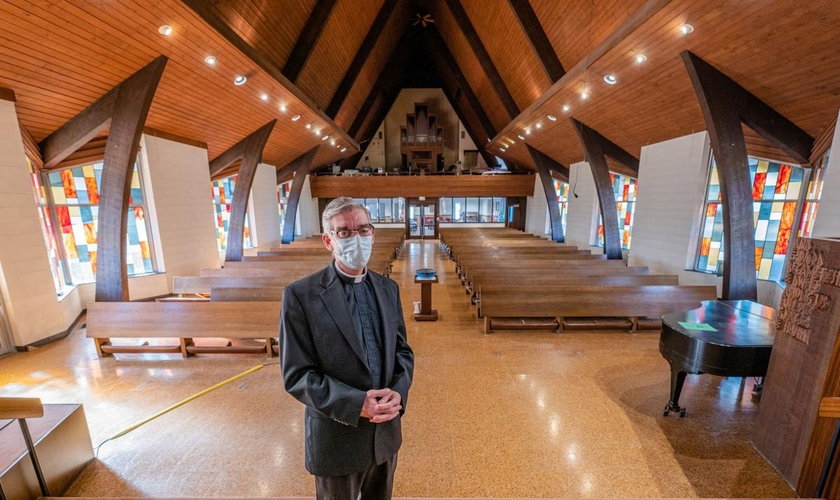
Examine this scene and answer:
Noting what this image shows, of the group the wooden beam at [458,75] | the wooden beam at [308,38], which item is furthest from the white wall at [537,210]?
the wooden beam at [308,38]

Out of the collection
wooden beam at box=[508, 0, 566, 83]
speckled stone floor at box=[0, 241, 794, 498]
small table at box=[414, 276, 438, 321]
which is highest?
wooden beam at box=[508, 0, 566, 83]

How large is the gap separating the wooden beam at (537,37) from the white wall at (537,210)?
5968 millimetres

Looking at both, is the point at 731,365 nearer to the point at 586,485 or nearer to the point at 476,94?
the point at 586,485

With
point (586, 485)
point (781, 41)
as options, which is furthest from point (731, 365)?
point (781, 41)

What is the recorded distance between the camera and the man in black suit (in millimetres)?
981

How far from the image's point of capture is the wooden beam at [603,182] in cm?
623

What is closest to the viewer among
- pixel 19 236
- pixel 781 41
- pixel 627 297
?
pixel 781 41

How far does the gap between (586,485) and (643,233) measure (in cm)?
592

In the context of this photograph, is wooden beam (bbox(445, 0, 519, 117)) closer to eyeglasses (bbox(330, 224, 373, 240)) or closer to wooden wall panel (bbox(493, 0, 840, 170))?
wooden wall panel (bbox(493, 0, 840, 170))

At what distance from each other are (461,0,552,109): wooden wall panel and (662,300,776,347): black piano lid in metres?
4.98

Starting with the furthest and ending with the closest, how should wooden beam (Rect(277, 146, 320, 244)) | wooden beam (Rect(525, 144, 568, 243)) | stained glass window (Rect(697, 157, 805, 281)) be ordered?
wooden beam (Rect(277, 146, 320, 244))
wooden beam (Rect(525, 144, 568, 243))
stained glass window (Rect(697, 157, 805, 281))

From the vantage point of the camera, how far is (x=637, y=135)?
5848mm

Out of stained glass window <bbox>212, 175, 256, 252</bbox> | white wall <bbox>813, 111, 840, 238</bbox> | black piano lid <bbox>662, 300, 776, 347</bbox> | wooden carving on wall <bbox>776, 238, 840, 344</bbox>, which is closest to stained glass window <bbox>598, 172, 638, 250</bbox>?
white wall <bbox>813, 111, 840, 238</bbox>

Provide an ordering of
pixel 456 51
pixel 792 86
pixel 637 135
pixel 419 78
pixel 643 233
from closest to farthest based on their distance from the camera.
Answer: pixel 792 86 < pixel 637 135 < pixel 643 233 < pixel 456 51 < pixel 419 78
